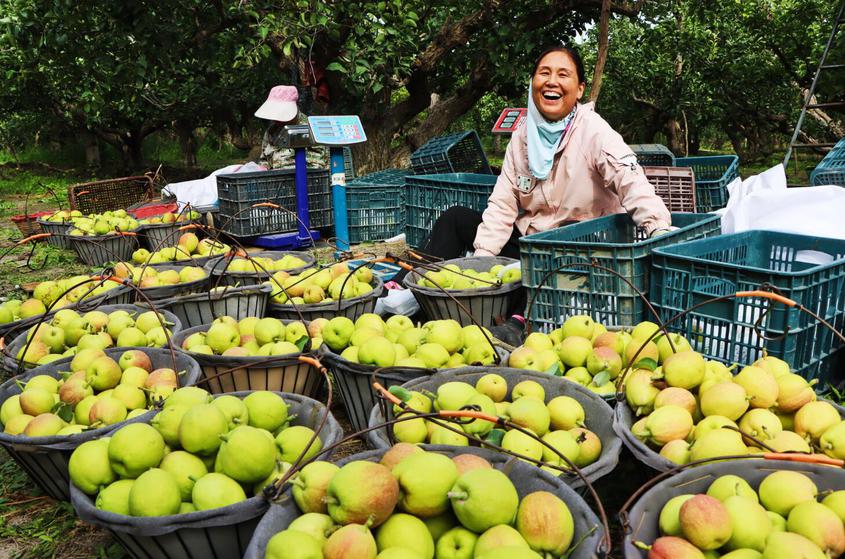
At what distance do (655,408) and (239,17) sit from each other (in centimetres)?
927

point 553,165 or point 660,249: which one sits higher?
point 553,165

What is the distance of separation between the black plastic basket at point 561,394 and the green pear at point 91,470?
0.84m

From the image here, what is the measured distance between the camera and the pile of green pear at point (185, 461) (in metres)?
1.93

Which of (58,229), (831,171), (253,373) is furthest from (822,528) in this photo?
(58,229)

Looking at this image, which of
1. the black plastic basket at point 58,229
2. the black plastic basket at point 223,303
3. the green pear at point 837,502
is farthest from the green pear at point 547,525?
the black plastic basket at point 58,229

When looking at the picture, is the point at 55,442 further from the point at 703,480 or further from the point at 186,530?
the point at 703,480

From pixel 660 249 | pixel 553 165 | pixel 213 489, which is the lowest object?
pixel 213 489

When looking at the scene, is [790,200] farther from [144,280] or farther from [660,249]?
[144,280]

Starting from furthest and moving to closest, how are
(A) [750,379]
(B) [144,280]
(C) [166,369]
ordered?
(B) [144,280] → (C) [166,369] → (A) [750,379]

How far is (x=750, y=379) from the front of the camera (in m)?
2.26

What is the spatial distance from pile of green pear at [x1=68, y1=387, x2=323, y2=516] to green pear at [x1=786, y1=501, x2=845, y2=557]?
1300mm

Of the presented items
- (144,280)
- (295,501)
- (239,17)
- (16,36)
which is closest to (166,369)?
(295,501)

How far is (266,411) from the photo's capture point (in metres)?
2.30

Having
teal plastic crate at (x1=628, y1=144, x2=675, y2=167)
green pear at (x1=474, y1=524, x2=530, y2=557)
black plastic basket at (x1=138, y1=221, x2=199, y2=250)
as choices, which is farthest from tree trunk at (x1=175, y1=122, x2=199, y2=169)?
green pear at (x1=474, y1=524, x2=530, y2=557)
